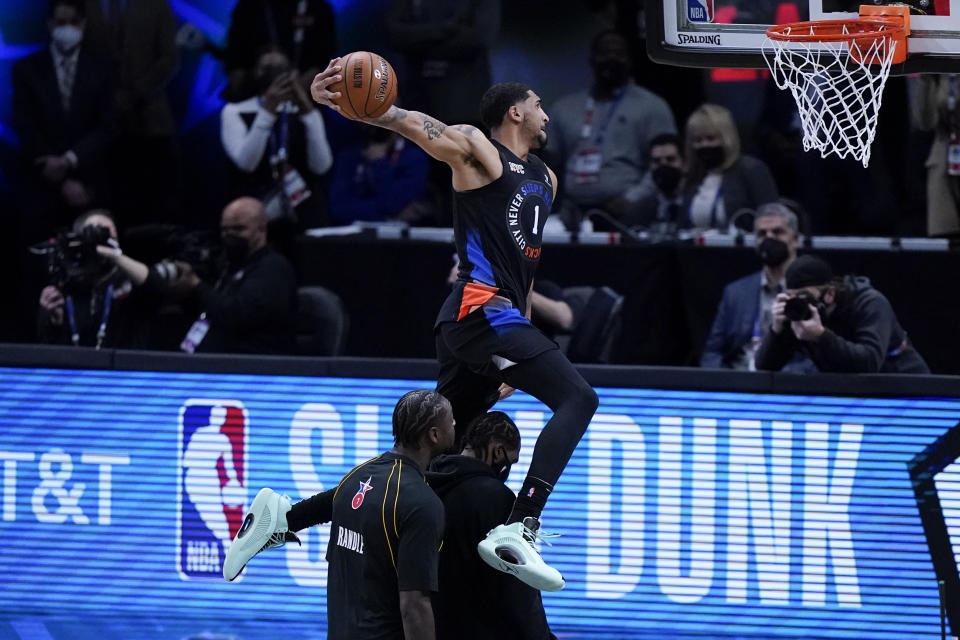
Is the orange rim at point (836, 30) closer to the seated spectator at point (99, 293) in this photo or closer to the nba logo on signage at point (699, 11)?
the nba logo on signage at point (699, 11)

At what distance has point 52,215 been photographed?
1239 cm

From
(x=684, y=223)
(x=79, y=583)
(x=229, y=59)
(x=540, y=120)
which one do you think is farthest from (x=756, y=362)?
(x=229, y=59)

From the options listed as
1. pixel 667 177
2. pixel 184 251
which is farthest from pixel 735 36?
pixel 184 251

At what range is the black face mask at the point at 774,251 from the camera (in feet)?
30.9

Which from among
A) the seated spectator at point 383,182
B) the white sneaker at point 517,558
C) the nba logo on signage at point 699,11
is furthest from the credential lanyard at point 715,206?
the white sneaker at point 517,558

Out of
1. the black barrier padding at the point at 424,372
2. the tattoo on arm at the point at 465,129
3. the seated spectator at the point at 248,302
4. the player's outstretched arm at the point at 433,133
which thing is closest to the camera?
the player's outstretched arm at the point at 433,133

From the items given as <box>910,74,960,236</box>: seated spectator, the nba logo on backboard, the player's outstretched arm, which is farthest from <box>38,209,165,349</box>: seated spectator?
<box>910,74,960,236</box>: seated spectator

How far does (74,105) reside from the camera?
→ 12.3 m

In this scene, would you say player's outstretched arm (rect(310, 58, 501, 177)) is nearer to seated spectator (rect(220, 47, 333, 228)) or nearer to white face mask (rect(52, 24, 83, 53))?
seated spectator (rect(220, 47, 333, 228))

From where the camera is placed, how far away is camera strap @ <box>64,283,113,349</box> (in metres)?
9.83

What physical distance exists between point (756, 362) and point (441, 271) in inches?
107

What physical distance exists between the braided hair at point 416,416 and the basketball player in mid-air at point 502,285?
479 millimetres

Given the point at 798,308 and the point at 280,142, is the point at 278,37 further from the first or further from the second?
the point at 798,308

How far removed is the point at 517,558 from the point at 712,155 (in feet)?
18.2
